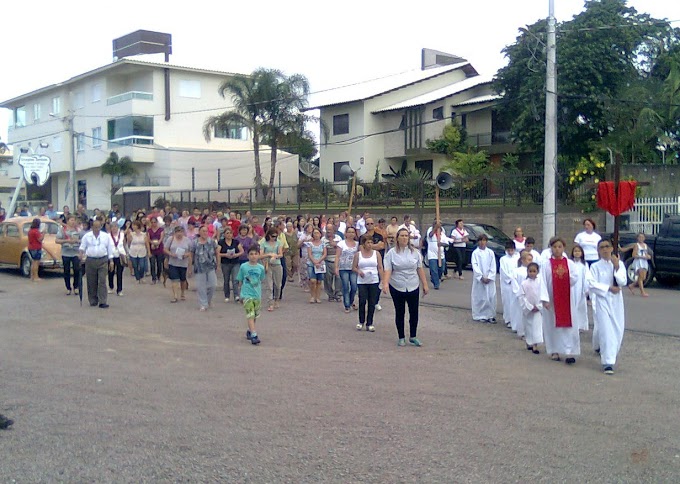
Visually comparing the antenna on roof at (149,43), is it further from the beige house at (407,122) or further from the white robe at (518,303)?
the white robe at (518,303)

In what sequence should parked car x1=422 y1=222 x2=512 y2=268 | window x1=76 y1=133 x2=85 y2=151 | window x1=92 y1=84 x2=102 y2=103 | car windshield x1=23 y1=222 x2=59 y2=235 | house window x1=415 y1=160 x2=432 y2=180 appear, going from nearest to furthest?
1. car windshield x1=23 y1=222 x2=59 y2=235
2. parked car x1=422 y1=222 x2=512 y2=268
3. house window x1=415 y1=160 x2=432 y2=180
4. window x1=92 y1=84 x2=102 y2=103
5. window x1=76 y1=133 x2=85 y2=151

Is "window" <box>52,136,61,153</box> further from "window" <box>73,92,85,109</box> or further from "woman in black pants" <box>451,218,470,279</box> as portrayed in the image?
"woman in black pants" <box>451,218,470,279</box>

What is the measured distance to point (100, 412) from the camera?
7.25m

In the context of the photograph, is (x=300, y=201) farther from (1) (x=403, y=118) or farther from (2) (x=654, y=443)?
(2) (x=654, y=443)

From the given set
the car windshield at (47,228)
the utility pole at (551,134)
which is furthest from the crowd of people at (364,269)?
the utility pole at (551,134)

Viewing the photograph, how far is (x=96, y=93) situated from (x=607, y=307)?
45644 mm

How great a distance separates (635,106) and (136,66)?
30.2m

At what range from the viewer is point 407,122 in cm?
4284

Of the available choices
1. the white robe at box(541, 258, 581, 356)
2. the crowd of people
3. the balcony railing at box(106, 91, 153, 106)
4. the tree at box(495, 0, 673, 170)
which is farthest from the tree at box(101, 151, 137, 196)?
the white robe at box(541, 258, 581, 356)

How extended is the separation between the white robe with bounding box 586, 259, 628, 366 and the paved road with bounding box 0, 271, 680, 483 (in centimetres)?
36

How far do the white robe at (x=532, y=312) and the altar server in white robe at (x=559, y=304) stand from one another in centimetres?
48

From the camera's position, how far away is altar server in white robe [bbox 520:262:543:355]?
34.3ft

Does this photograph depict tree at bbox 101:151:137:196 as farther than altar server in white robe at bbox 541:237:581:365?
Yes

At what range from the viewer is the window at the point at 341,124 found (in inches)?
1763
